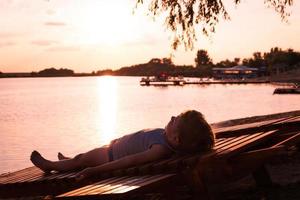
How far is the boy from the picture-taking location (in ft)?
15.9

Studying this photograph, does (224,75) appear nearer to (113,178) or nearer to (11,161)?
(11,161)

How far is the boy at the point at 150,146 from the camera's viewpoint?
4840 mm

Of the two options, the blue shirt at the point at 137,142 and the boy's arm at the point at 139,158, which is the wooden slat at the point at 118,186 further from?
the blue shirt at the point at 137,142

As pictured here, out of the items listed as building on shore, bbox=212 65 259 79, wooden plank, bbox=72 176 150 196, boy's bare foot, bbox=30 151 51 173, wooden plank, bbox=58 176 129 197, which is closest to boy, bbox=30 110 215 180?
boy's bare foot, bbox=30 151 51 173

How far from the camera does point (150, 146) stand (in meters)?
5.32

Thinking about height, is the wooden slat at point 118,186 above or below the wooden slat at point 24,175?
above

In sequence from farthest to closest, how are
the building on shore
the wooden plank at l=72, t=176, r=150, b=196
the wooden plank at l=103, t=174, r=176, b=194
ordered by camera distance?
the building on shore, the wooden plank at l=72, t=176, r=150, b=196, the wooden plank at l=103, t=174, r=176, b=194

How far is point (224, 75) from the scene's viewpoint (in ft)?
584

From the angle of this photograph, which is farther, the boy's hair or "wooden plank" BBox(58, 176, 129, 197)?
the boy's hair

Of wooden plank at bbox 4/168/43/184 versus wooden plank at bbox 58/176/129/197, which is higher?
wooden plank at bbox 58/176/129/197

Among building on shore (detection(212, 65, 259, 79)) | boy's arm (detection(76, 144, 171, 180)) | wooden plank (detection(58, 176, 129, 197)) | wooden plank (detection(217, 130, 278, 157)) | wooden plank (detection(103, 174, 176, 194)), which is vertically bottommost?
building on shore (detection(212, 65, 259, 79))

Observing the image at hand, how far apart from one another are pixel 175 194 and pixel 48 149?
79.1 feet

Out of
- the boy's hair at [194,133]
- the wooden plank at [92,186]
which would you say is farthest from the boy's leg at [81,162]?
the boy's hair at [194,133]

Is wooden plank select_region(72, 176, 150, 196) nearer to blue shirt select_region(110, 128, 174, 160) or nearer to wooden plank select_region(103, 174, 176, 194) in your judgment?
wooden plank select_region(103, 174, 176, 194)
